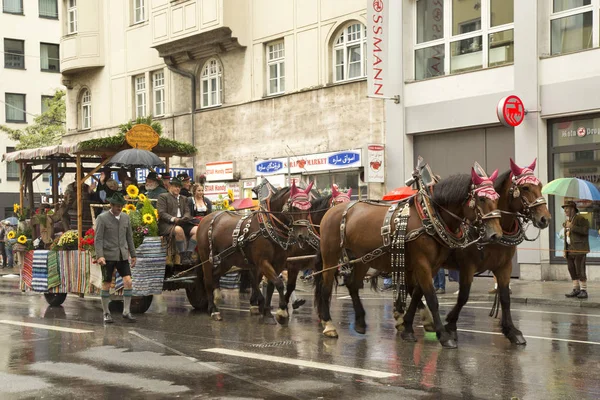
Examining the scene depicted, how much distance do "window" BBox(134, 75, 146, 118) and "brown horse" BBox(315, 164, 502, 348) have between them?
21850mm

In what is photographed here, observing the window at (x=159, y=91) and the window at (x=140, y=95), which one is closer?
the window at (x=159, y=91)

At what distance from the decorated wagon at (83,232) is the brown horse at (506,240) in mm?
5461

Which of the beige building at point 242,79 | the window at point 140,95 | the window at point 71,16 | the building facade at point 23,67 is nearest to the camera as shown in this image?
the beige building at point 242,79

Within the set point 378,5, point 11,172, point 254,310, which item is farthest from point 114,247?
point 11,172

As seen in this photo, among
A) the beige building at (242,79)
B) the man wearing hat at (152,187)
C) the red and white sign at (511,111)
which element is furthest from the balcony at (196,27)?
the man wearing hat at (152,187)

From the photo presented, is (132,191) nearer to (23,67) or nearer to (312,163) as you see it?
(312,163)

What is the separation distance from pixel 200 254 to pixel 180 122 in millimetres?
16509

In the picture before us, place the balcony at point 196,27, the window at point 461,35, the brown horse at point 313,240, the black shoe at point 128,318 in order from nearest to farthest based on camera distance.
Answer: the brown horse at point 313,240 < the black shoe at point 128,318 < the window at point 461,35 < the balcony at point 196,27

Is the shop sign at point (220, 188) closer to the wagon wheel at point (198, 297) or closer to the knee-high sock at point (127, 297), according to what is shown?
the wagon wheel at point (198, 297)

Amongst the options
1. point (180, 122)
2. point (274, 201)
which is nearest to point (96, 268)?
point (274, 201)

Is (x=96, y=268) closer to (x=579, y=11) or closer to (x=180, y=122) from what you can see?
(x=579, y=11)

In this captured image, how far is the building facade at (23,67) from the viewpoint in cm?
5259

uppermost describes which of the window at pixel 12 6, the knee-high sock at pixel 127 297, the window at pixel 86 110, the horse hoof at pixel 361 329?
the window at pixel 12 6

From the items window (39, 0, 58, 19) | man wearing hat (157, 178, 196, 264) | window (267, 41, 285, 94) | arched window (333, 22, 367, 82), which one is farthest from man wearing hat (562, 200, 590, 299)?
window (39, 0, 58, 19)
